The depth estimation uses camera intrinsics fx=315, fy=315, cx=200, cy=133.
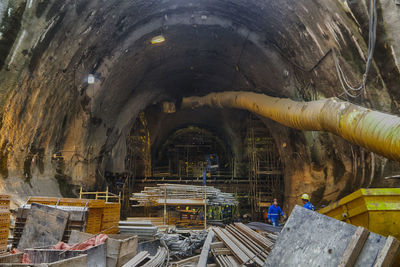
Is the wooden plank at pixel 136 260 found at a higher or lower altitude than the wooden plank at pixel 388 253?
lower

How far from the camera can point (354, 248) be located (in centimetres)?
248

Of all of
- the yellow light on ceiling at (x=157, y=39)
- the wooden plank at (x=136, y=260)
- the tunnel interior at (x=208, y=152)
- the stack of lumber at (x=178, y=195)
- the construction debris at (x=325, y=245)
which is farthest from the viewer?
the tunnel interior at (x=208, y=152)

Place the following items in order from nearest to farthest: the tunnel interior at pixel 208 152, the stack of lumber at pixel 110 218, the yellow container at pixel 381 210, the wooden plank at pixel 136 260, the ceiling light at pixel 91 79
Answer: the yellow container at pixel 381 210
the wooden plank at pixel 136 260
the stack of lumber at pixel 110 218
the ceiling light at pixel 91 79
the tunnel interior at pixel 208 152

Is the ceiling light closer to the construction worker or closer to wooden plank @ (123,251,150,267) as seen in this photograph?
wooden plank @ (123,251,150,267)

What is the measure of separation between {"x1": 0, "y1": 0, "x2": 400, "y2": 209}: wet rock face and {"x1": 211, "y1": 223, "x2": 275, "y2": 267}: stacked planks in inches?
166

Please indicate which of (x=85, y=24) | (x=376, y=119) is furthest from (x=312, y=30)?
(x=85, y=24)

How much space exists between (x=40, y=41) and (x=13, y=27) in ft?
2.89

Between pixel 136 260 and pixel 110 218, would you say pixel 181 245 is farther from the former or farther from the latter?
pixel 136 260

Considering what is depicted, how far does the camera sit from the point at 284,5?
9047 mm

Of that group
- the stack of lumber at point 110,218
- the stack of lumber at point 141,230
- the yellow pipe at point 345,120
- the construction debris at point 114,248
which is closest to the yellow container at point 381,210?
the yellow pipe at point 345,120

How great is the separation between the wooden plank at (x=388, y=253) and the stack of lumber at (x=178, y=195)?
9215mm

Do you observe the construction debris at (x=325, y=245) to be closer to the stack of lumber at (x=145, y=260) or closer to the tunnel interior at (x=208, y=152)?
the stack of lumber at (x=145, y=260)

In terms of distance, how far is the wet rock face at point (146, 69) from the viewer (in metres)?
7.30

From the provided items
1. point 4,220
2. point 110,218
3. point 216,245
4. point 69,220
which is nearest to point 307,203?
point 216,245
